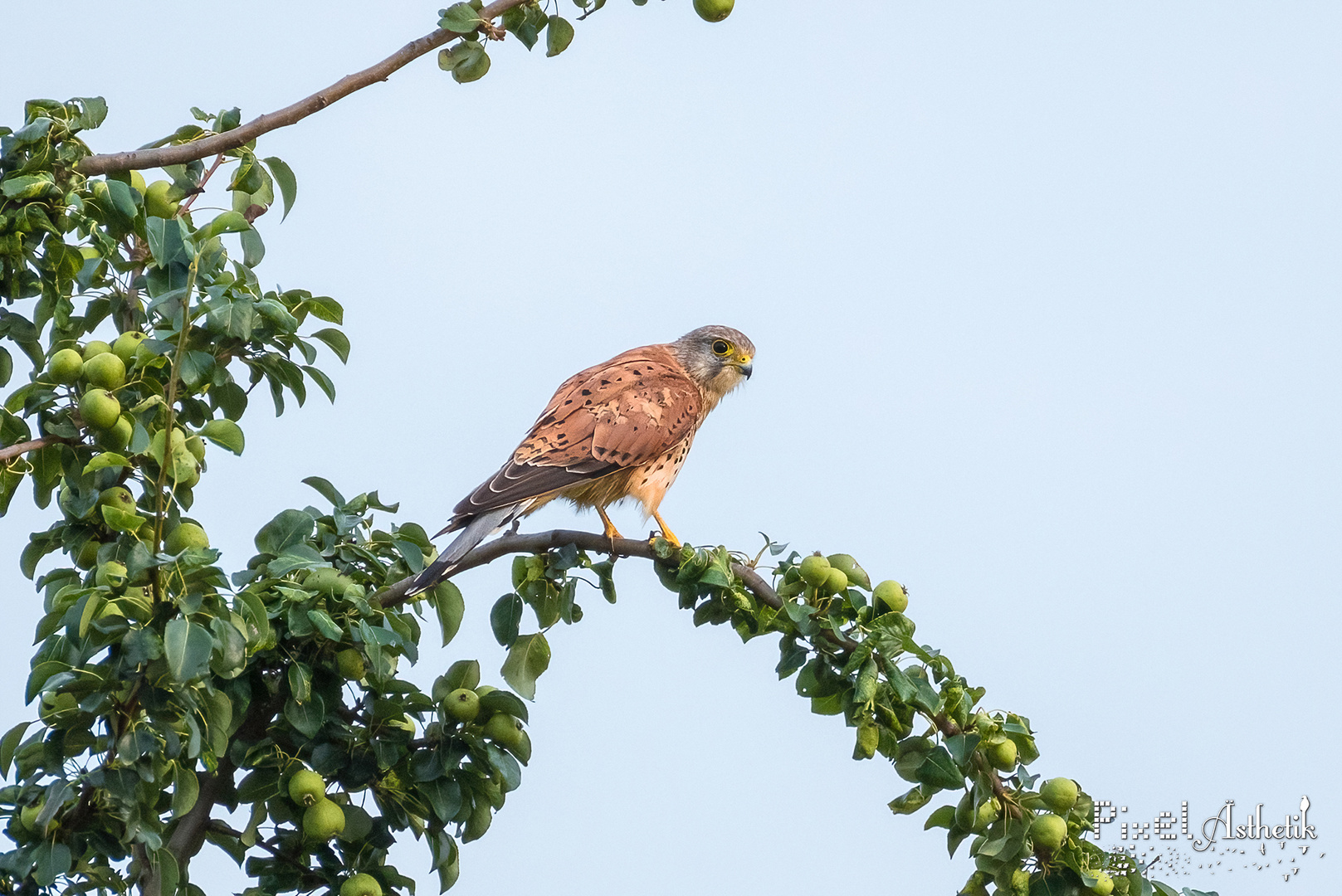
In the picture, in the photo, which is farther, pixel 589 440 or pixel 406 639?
pixel 589 440

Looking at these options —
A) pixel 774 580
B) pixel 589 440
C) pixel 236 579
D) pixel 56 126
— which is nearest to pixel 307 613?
pixel 236 579

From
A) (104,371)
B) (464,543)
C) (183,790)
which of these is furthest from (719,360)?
(183,790)

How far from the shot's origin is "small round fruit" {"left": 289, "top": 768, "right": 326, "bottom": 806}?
305 centimetres

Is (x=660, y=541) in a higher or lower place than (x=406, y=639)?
higher

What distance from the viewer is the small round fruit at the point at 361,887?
304 cm

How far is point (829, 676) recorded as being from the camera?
3234mm

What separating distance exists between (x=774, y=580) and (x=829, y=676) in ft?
0.84

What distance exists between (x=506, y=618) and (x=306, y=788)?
0.68m

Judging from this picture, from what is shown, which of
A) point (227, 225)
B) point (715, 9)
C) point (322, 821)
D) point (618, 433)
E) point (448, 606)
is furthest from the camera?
point (618, 433)

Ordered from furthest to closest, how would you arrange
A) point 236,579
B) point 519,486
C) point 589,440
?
point 589,440, point 519,486, point 236,579

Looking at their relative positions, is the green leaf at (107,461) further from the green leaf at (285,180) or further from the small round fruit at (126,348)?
the green leaf at (285,180)

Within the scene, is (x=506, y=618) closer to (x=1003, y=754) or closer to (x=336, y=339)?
(x=336, y=339)

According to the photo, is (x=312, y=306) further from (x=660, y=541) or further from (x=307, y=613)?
(x=660, y=541)

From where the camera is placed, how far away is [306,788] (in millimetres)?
3055
